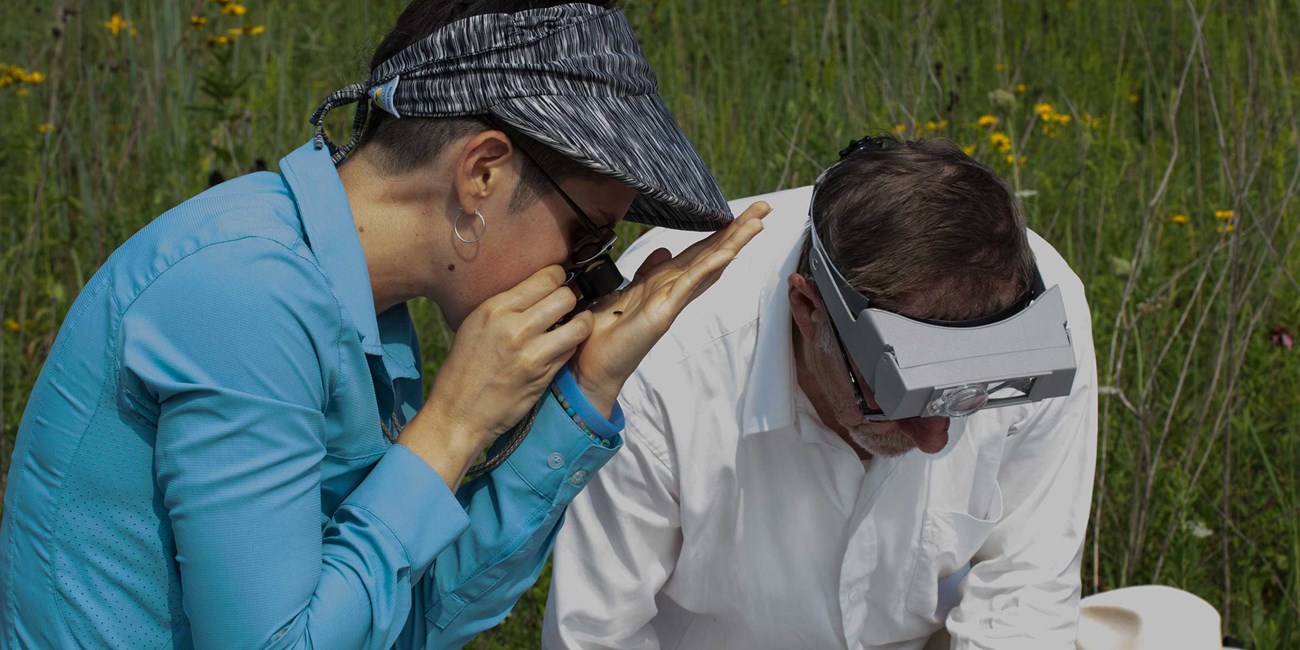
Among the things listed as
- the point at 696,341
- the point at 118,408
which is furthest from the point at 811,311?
the point at 118,408

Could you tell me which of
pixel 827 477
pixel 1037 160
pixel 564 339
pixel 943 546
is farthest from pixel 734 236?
pixel 1037 160

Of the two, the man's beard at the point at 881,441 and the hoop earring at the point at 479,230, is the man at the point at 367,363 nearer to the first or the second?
the hoop earring at the point at 479,230

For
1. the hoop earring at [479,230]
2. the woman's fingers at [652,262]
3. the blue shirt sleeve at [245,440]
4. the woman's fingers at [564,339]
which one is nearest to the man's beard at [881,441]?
the woman's fingers at [652,262]

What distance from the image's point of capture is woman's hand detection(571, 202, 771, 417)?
1812 millimetres

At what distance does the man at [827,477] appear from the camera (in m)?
2.19

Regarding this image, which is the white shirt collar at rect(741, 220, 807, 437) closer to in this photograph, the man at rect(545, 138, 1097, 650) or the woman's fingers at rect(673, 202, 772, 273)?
the man at rect(545, 138, 1097, 650)

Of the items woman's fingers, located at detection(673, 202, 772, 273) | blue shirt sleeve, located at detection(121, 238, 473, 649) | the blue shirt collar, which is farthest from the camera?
woman's fingers, located at detection(673, 202, 772, 273)

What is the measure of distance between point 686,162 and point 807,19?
3.67m

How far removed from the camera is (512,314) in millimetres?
1694

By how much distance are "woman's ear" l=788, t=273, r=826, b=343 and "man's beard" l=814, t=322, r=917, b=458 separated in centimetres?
2

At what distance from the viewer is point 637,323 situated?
181 cm

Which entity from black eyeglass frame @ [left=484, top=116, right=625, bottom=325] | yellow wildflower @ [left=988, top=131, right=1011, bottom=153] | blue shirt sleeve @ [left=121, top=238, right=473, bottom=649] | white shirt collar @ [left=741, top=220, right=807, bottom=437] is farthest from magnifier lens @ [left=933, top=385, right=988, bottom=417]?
yellow wildflower @ [left=988, top=131, right=1011, bottom=153]

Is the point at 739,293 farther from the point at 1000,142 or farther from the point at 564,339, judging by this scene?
the point at 1000,142

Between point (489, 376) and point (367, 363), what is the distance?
0.51 feet
